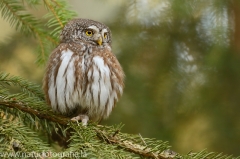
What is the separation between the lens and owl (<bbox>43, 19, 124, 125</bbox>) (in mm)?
2586

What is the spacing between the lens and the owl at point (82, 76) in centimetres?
259

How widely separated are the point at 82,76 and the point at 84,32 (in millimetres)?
438

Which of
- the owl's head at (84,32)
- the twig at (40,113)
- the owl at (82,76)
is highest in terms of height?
the owl's head at (84,32)

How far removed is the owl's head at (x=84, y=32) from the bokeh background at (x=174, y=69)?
278mm

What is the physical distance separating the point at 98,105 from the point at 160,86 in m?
0.74

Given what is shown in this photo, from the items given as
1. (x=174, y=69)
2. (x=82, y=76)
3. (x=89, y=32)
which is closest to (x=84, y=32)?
(x=89, y=32)

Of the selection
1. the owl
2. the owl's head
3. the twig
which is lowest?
the twig

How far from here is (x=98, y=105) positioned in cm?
268

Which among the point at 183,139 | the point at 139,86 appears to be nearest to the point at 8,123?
the point at 139,86

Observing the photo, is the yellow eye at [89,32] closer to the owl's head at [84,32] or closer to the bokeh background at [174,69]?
the owl's head at [84,32]

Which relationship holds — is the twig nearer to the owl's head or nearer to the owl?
the owl

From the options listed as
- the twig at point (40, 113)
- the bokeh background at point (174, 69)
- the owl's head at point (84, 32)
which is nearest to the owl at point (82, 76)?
the owl's head at point (84, 32)

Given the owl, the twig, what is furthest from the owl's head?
the twig

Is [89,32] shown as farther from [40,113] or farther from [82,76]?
[40,113]
